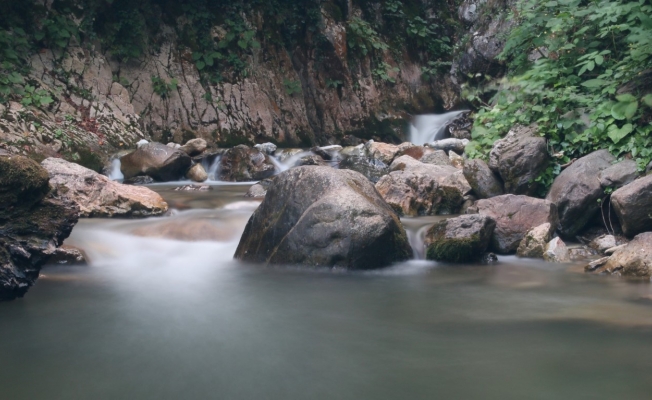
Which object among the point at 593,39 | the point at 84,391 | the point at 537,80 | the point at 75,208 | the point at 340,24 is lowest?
the point at 84,391

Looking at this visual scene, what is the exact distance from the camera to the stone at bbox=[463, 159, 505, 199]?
7.08 metres

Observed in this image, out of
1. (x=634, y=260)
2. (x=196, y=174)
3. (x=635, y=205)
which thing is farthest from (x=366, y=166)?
(x=634, y=260)

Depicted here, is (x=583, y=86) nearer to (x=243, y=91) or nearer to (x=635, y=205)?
(x=635, y=205)

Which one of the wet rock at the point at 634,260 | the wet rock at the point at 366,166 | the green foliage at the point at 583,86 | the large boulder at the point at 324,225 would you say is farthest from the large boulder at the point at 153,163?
the wet rock at the point at 634,260

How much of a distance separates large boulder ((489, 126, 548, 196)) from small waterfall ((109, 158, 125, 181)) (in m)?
6.96

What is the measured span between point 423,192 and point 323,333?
158 inches

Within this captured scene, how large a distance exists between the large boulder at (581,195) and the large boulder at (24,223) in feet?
16.2

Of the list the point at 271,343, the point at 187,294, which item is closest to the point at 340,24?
the point at 187,294

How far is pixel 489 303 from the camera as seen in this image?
4164 millimetres

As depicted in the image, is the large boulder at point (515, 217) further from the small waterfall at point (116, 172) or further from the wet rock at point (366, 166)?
the small waterfall at point (116, 172)

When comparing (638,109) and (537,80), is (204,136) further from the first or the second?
(638,109)

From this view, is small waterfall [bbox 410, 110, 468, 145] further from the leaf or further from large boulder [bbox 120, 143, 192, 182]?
the leaf

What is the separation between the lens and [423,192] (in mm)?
7223

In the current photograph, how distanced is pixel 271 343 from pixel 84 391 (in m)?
1.10
